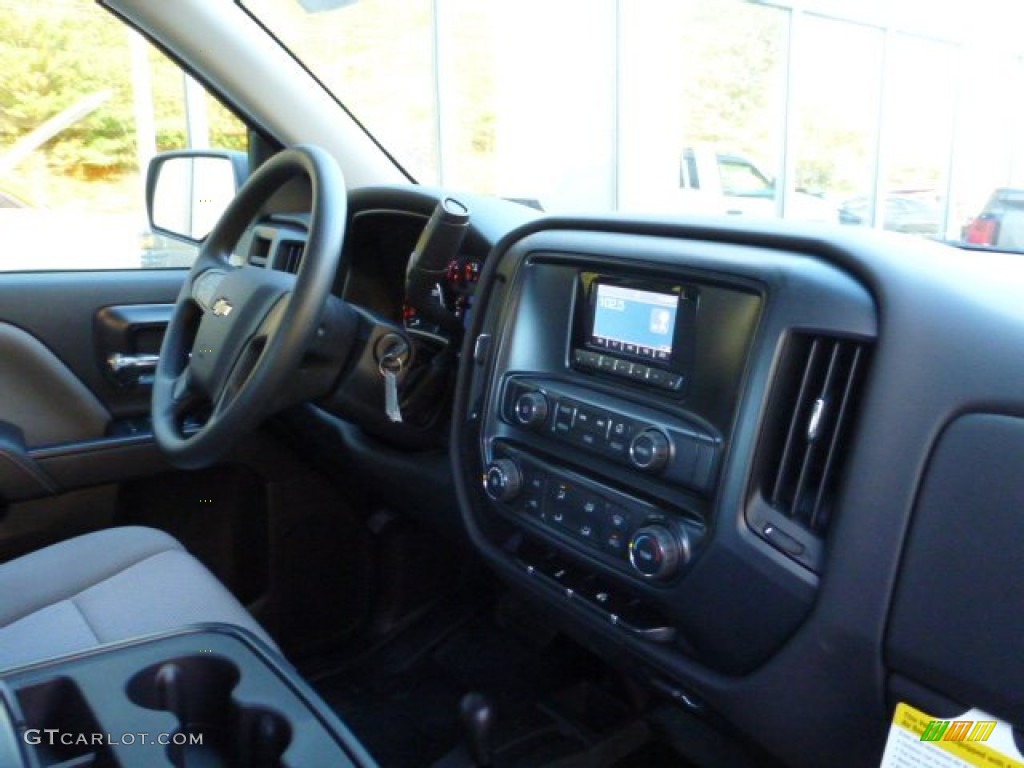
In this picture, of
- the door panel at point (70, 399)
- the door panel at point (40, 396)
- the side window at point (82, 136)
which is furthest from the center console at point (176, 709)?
the side window at point (82, 136)

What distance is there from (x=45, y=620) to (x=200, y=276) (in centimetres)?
68

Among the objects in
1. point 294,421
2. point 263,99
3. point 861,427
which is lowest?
point 294,421

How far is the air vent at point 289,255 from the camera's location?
2025mm

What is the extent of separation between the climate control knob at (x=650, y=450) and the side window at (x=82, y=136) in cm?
137

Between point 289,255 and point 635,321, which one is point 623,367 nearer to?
point 635,321

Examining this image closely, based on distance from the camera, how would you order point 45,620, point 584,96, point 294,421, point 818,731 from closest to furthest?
point 818,731
point 45,620
point 294,421
point 584,96

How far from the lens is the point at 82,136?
2.49 meters

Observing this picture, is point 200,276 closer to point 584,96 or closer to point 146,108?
point 146,108

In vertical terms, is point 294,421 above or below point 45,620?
above

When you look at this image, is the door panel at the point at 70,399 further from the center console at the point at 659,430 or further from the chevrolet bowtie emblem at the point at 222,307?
the center console at the point at 659,430

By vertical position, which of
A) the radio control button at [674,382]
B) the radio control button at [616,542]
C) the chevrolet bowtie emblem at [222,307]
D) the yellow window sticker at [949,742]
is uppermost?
the chevrolet bowtie emblem at [222,307]

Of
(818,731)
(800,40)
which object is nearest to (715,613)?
(818,731)

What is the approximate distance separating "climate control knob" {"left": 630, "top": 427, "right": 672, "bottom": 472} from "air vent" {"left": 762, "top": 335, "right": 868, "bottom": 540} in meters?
0.14

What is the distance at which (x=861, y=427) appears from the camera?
3.30 ft
